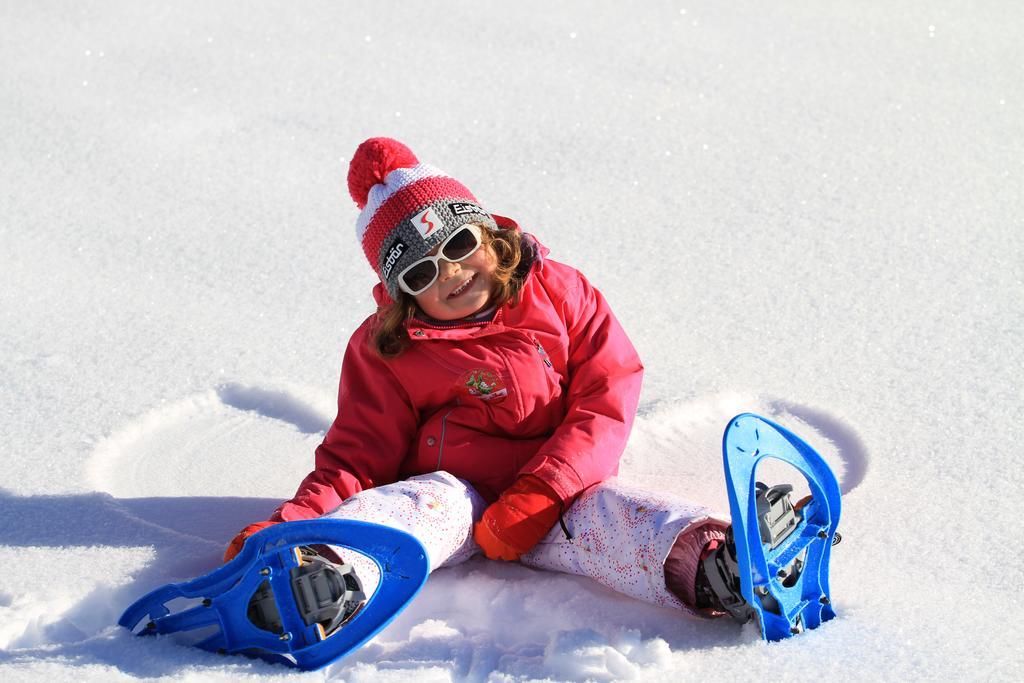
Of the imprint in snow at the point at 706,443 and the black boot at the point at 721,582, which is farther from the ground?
the imprint in snow at the point at 706,443

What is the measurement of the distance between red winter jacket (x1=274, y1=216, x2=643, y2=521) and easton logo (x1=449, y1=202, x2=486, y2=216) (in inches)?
3.8

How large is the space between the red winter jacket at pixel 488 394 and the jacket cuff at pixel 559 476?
0.05 metres

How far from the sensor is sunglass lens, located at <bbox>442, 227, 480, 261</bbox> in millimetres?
1810

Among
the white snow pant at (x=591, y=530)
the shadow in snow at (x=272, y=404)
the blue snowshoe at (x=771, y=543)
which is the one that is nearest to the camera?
the blue snowshoe at (x=771, y=543)

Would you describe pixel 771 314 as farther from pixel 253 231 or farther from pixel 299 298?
pixel 253 231

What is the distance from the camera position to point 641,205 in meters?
3.03

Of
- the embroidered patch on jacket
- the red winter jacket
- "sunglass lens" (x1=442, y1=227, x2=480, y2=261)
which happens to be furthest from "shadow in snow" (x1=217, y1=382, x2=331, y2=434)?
"sunglass lens" (x1=442, y1=227, x2=480, y2=261)

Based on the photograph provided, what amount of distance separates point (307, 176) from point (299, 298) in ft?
2.15

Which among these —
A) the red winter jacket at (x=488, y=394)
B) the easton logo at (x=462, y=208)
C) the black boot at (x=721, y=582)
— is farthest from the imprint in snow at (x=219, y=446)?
the black boot at (x=721, y=582)

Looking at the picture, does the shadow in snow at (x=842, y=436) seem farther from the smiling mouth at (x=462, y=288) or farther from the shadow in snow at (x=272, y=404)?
the shadow in snow at (x=272, y=404)

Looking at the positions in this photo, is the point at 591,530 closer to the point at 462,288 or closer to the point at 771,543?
the point at 771,543

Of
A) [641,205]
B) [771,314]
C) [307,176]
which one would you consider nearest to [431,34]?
[307,176]

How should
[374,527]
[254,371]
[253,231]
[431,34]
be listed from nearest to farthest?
[374,527] < [254,371] < [253,231] < [431,34]

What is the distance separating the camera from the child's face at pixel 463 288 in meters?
1.83
